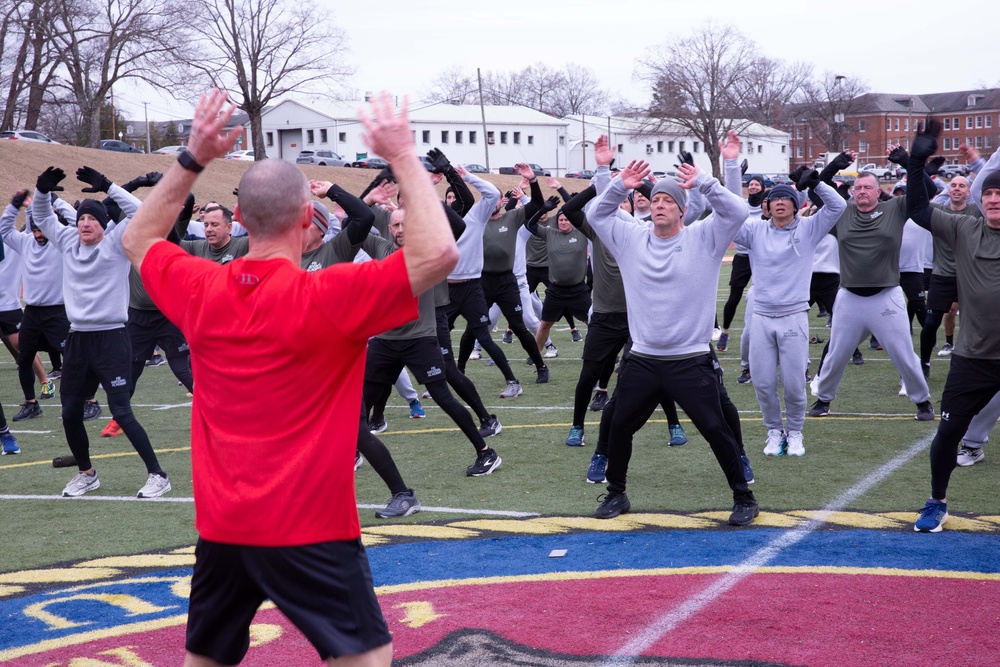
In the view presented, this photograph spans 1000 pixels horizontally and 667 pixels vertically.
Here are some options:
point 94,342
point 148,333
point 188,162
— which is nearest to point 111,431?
point 148,333

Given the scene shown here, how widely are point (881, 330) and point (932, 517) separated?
3.49 metres

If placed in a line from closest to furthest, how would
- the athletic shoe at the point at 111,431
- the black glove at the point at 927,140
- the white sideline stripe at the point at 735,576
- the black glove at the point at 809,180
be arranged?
the white sideline stripe at the point at 735,576 < the black glove at the point at 927,140 < the black glove at the point at 809,180 < the athletic shoe at the point at 111,431

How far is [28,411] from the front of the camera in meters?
12.0

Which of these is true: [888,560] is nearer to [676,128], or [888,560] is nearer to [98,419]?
[98,419]

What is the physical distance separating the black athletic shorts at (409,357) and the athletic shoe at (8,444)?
164 inches

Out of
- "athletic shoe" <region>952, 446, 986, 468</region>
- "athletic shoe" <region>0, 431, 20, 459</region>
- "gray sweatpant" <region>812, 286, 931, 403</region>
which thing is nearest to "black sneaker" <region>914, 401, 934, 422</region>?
"gray sweatpant" <region>812, 286, 931, 403</region>

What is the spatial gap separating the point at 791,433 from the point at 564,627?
4471 mm

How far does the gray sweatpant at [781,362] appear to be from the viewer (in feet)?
28.4

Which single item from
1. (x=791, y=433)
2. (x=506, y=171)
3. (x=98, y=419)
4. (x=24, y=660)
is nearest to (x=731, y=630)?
(x=24, y=660)

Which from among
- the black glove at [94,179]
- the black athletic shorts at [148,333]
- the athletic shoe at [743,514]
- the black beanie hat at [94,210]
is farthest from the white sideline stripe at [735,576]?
the black athletic shorts at [148,333]

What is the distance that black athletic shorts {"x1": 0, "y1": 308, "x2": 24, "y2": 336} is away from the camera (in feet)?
41.9

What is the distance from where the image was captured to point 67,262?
8.33 m

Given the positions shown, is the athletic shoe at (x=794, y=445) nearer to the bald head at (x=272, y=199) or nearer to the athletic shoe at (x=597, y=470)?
the athletic shoe at (x=597, y=470)

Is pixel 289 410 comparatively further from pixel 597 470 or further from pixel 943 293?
pixel 943 293
